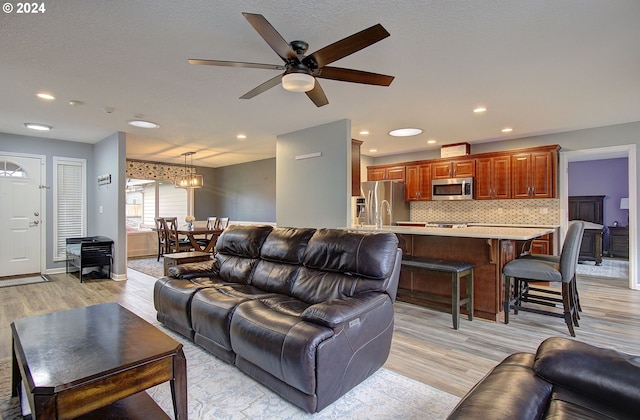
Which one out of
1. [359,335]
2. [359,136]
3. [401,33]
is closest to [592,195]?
[359,136]

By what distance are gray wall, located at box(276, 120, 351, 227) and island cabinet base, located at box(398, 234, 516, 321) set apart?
3.83 feet

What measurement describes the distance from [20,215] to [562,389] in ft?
24.9

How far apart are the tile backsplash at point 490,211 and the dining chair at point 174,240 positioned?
16.9ft

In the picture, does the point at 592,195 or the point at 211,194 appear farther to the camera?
the point at 211,194

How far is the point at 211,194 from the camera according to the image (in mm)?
9766

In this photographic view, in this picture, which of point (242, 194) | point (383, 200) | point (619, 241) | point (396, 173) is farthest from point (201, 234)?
point (619, 241)

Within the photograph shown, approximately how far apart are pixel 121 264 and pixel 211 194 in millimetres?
4537

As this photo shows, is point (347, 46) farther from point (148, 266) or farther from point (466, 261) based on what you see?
point (148, 266)

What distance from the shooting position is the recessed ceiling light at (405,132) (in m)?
5.27

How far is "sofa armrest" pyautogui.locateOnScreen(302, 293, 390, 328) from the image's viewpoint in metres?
1.83

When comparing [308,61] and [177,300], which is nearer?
[308,61]

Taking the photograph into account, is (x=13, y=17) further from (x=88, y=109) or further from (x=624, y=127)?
(x=624, y=127)

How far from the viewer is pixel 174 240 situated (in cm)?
681

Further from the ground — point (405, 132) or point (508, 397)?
point (405, 132)
